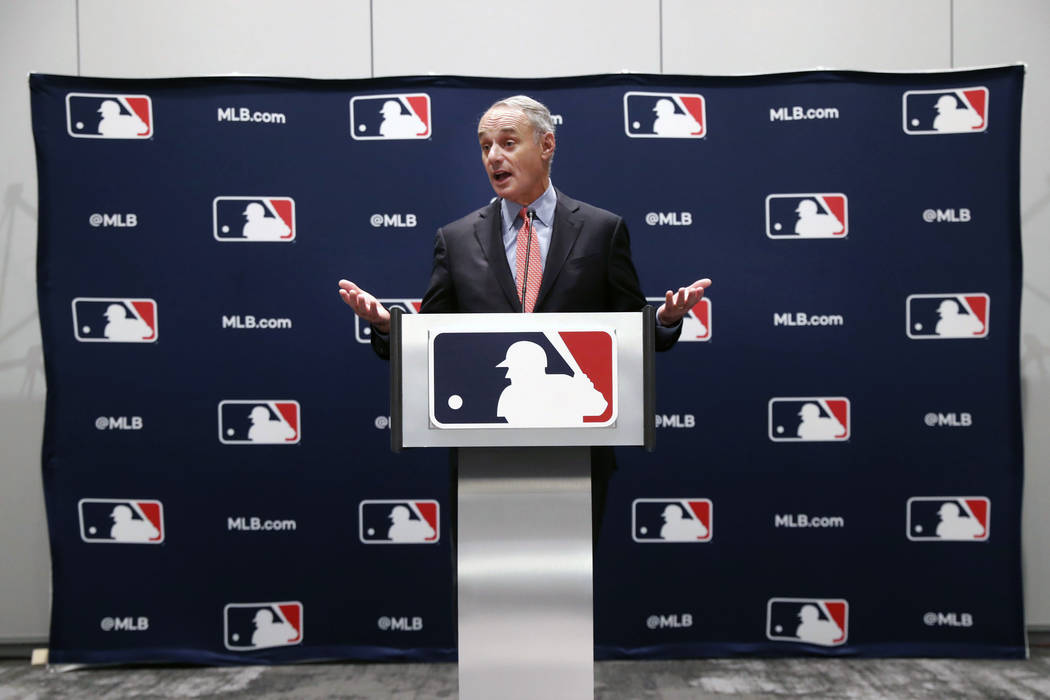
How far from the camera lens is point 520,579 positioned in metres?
1.60

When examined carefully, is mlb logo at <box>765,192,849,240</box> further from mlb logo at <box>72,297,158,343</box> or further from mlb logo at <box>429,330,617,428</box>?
mlb logo at <box>72,297,158,343</box>

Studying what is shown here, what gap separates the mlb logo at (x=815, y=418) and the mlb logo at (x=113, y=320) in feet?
7.36

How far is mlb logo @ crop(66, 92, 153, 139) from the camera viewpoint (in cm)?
301

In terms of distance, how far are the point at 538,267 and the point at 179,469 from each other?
5.89 feet

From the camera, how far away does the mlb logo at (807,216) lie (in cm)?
305

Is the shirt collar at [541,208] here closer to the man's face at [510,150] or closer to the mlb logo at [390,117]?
the man's face at [510,150]

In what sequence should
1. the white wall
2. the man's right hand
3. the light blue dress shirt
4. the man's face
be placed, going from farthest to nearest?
the white wall → the light blue dress shirt → the man's face → the man's right hand

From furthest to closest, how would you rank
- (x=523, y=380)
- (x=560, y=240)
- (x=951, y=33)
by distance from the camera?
(x=951, y=33) → (x=560, y=240) → (x=523, y=380)

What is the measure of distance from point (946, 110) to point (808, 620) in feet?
6.08

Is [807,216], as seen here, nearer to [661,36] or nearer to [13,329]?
[661,36]

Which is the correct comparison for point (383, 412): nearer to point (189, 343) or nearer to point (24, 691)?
point (189, 343)

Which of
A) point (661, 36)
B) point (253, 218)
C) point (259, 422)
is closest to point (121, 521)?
point (259, 422)

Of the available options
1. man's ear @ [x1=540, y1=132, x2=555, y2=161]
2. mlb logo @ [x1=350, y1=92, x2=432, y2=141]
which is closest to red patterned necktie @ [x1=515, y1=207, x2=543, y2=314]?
man's ear @ [x1=540, y1=132, x2=555, y2=161]

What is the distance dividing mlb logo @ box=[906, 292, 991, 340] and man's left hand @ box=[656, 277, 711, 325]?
1707 millimetres
